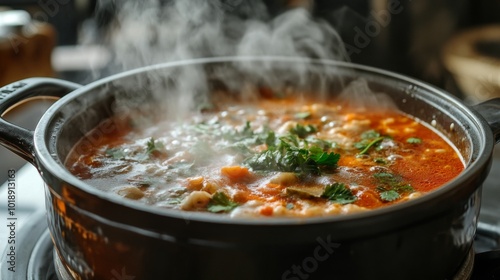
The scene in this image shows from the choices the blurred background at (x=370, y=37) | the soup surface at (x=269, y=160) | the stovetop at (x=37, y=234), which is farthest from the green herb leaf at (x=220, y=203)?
the blurred background at (x=370, y=37)

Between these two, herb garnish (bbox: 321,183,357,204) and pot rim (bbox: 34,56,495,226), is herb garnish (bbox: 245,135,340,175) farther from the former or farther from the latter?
pot rim (bbox: 34,56,495,226)

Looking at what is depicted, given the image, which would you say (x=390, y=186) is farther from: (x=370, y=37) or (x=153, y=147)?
(x=370, y=37)

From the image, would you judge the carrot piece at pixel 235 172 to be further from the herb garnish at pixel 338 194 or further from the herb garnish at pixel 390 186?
the herb garnish at pixel 390 186

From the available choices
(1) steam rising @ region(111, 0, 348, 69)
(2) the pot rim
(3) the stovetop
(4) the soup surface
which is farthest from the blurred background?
(2) the pot rim

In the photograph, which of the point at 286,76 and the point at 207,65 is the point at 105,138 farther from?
the point at 286,76

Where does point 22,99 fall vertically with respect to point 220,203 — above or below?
above

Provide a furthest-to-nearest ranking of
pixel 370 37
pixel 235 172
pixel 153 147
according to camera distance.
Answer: pixel 370 37, pixel 153 147, pixel 235 172

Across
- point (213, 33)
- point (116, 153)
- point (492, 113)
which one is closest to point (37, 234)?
point (116, 153)
